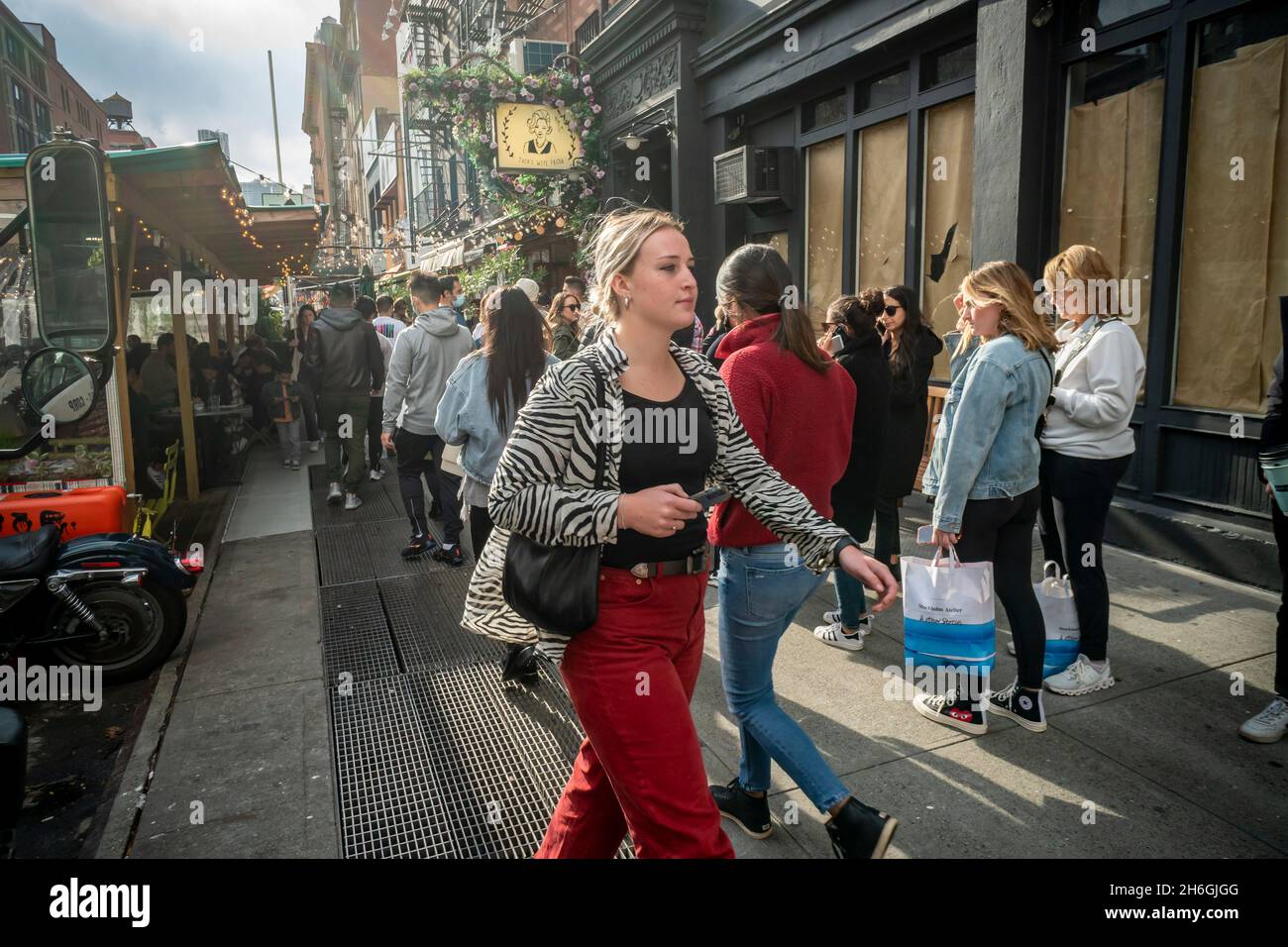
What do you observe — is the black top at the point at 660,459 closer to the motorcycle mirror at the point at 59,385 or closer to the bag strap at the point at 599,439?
the bag strap at the point at 599,439

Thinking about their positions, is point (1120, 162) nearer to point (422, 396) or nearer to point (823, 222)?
point (823, 222)

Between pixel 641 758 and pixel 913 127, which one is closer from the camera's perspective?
pixel 641 758

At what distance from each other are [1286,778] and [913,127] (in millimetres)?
6256

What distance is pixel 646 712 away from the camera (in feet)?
6.44

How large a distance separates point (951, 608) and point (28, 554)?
14.6 feet

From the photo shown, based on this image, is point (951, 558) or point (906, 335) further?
point (906, 335)

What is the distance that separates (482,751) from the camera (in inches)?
149

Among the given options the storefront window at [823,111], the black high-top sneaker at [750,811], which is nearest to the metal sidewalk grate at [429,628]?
the black high-top sneaker at [750,811]

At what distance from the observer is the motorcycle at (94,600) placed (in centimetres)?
432

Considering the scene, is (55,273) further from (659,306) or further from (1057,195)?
(1057,195)

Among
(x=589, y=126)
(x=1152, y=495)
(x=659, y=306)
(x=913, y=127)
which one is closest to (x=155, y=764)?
(x=659, y=306)

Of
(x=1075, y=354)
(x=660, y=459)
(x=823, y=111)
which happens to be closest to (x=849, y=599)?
(x=1075, y=354)

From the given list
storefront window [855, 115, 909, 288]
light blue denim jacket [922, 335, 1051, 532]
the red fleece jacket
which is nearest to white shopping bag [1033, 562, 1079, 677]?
light blue denim jacket [922, 335, 1051, 532]
